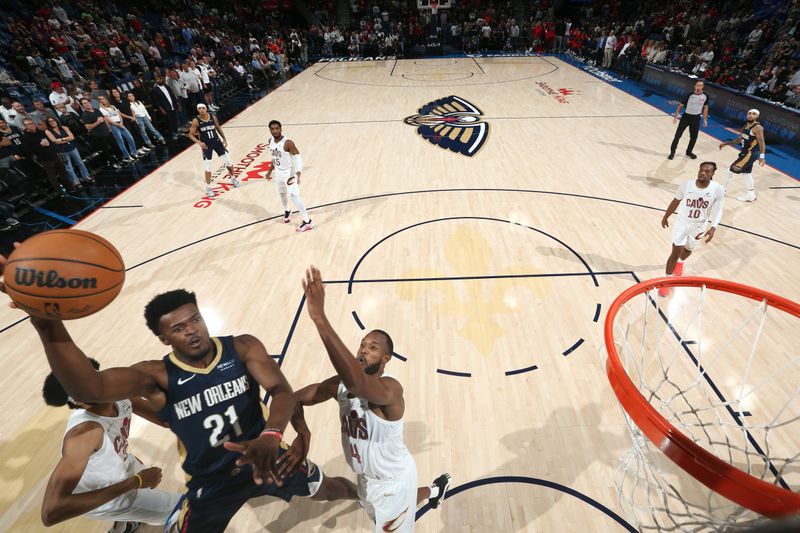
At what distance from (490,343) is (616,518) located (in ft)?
6.68

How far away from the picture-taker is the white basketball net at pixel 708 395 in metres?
3.10

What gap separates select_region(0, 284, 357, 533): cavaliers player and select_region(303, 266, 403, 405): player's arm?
0.46 metres

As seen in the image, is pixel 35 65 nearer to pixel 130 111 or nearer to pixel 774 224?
pixel 130 111

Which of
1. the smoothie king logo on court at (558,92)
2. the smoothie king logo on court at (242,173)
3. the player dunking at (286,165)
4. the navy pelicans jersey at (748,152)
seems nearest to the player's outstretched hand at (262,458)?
the player dunking at (286,165)

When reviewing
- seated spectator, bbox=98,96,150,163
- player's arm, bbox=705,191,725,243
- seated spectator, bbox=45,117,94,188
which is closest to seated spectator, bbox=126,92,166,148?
seated spectator, bbox=98,96,150,163

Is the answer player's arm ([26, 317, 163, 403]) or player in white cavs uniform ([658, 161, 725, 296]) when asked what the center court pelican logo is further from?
player's arm ([26, 317, 163, 403])

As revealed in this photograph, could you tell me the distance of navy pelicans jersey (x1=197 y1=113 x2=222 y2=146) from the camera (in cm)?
812

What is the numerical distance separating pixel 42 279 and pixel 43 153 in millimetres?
8781

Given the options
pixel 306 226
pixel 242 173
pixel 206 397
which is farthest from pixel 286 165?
pixel 206 397

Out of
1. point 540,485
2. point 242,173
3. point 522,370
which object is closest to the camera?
point 540,485

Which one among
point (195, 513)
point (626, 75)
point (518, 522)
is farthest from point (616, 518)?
point (626, 75)

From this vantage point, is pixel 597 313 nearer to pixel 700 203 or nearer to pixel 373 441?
pixel 700 203

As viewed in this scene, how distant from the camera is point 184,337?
7.47 feet

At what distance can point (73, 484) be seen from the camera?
225 cm
